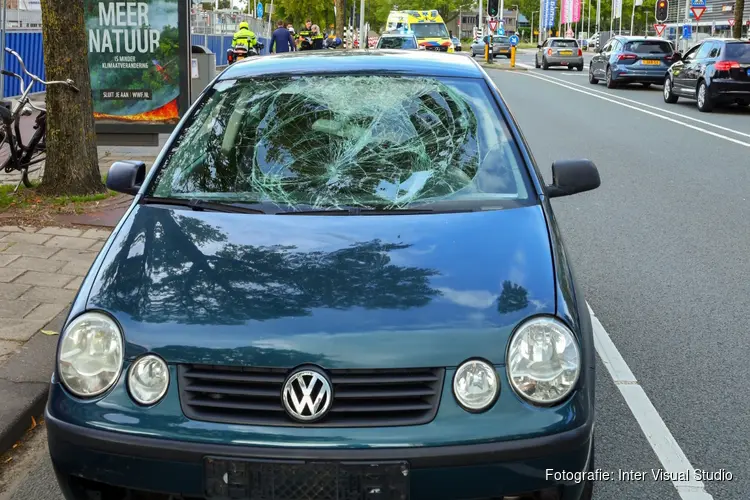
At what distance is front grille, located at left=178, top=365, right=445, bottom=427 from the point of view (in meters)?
2.74

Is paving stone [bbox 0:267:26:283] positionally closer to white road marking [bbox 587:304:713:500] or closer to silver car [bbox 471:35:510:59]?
white road marking [bbox 587:304:713:500]

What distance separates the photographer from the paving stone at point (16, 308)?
17.7 ft

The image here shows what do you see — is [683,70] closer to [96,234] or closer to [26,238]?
[96,234]

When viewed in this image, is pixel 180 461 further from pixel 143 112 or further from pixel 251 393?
pixel 143 112

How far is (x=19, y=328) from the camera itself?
5180 mm

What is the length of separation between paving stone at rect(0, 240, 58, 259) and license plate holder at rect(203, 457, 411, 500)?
451 cm

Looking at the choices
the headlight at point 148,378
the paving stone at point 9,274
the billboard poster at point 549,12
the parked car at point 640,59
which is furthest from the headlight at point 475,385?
the billboard poster at point 549,12

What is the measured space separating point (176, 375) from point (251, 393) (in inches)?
9.1

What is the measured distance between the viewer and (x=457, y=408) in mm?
2756

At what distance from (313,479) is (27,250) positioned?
4895mm

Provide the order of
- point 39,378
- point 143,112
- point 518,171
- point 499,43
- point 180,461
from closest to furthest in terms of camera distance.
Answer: point 180,461
point 518,171
point 39,378
point 143,112
point 499,43

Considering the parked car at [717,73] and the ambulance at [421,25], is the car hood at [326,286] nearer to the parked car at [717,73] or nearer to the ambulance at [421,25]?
the parked car at [717,73]

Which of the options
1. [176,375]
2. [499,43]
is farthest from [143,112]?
[499,43]

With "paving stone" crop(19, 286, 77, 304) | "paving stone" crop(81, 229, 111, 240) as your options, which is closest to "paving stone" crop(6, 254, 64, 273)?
"paving stone" crop(19, 286, 77, 304)
